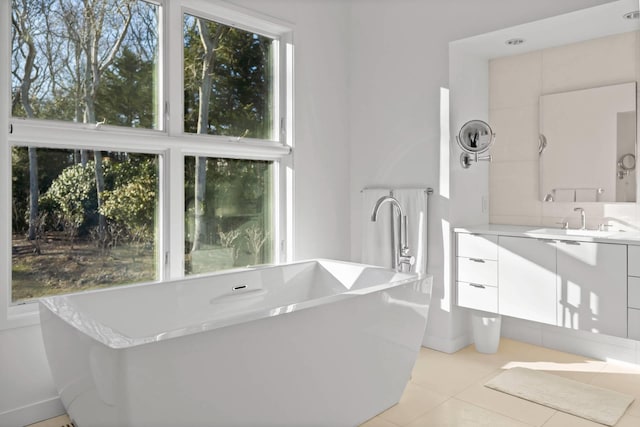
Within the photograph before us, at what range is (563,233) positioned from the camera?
10.2 feet

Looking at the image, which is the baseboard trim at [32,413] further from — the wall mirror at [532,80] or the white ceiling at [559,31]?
the white ceiling at [559,31]

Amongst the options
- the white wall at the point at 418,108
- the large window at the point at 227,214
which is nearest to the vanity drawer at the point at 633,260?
the white wall at the point at 418,108

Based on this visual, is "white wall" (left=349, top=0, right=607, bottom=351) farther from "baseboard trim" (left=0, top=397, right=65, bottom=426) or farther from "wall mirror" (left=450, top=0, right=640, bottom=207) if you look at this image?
"baseboard trim" (left=0, top=397, right=65, bottom=426)

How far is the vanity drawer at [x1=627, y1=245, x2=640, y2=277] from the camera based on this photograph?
8.91ft

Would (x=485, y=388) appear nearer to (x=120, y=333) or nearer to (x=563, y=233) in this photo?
(x=563, y=233)

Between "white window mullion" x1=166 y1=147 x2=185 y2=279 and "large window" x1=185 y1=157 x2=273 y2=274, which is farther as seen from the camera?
"large window" x1=185 y1=157 x2=273 y2=274

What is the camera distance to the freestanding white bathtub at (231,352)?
5.36 feet

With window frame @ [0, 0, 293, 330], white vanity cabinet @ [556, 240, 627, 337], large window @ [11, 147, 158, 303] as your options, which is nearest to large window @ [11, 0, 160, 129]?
window frame @ [0, 0, 293, 330]

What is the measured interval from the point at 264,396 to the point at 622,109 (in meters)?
2.93

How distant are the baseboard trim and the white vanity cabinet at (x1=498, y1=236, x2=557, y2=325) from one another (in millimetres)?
2732

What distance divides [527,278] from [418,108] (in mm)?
1453

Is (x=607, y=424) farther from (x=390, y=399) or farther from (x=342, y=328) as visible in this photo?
(x=342, y=328)

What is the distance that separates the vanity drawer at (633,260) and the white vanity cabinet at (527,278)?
1.34ft

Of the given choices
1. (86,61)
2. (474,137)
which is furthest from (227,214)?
(474,137)
